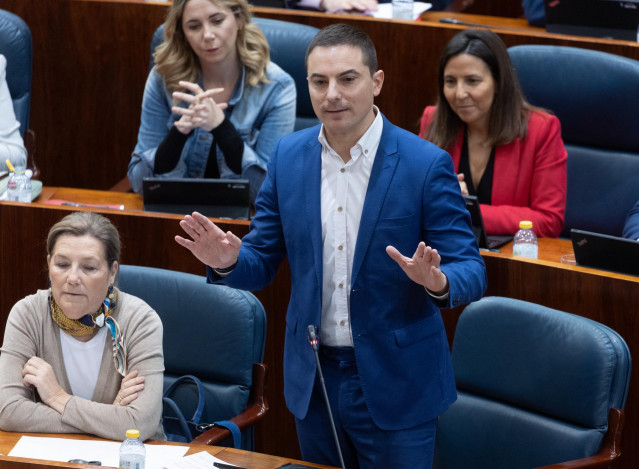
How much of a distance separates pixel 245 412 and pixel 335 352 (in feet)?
1.62

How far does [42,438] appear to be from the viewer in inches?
76.1

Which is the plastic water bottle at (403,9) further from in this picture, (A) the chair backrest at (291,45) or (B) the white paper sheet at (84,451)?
(B) the white paper sheet at (84,451)

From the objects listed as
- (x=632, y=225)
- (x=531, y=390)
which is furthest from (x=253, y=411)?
(x=632, y=225)

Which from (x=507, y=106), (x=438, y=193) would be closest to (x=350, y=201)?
(x=438, y=193)

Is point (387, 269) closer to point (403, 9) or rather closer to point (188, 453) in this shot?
point (188, 453)

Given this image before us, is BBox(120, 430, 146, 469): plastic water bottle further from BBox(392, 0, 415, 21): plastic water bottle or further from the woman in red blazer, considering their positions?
BBox(392, 0, 415, 21): plastic water bottle

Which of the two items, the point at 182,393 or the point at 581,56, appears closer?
the point at 182,393

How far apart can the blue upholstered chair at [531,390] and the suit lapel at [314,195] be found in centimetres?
54

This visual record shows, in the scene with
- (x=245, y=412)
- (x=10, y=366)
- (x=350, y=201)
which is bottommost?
(x=245, y=412)

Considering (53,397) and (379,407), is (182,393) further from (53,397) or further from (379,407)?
(379,407)

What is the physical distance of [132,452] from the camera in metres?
1.76

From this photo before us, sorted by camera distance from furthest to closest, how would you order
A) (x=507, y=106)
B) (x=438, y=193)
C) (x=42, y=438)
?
(x=507, y=106) < (x=42, y=438) < (x=438, y=193)

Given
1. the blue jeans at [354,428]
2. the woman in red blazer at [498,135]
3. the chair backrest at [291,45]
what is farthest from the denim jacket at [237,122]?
the blue jeans at [354,428]

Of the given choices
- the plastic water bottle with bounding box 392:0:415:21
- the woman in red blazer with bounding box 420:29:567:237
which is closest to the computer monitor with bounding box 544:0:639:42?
the plastic water bottle with bounding box 392:0:415:21
